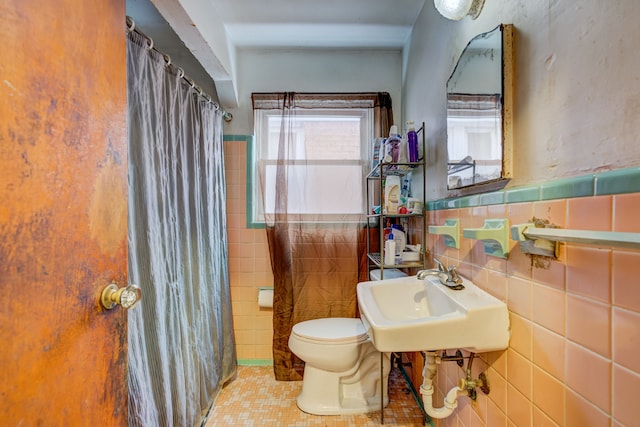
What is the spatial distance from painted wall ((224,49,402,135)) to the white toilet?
61.8 inches

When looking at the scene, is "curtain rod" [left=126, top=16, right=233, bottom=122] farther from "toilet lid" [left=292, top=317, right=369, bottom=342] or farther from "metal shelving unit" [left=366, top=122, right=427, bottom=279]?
"toilet lid" [left=292, top=317, right=369, bottom=342]

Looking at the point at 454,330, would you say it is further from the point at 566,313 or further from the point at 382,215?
the point at 382,215

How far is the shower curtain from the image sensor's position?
1043 mm

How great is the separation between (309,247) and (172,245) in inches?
37.3

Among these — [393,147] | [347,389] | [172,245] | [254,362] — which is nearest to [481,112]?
[393,147]

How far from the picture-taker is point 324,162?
6.62ft

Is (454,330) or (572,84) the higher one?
(572,84)

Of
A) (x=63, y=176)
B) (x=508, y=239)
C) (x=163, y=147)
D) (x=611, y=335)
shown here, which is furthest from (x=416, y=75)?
(x=63, y=176)

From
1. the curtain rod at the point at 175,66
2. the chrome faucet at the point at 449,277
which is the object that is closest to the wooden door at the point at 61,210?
the curtain rod at the point at 175,66

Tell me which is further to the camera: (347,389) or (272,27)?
(272,27)

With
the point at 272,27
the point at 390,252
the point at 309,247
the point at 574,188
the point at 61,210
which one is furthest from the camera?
the point at 309,247

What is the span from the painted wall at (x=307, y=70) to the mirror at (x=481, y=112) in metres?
0.92

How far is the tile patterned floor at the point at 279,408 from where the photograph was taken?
1539 mm

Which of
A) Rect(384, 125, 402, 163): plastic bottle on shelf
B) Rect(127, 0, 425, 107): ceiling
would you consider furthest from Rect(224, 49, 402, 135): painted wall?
Rect(384, 125, 402, 163): plastic bottle on shelf
